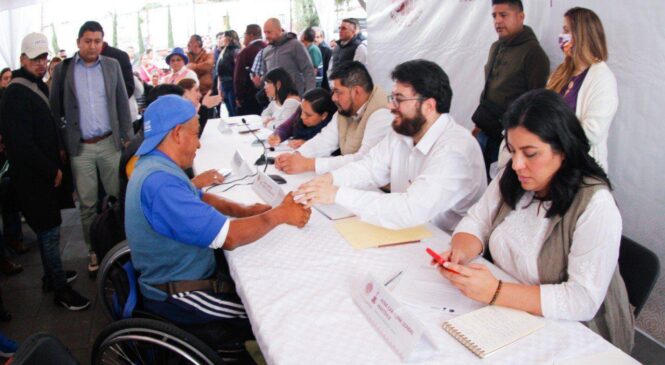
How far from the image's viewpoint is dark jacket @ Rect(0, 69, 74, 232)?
247 centimetres

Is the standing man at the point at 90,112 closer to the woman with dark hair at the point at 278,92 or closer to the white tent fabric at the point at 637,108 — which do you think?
the woman with dark hair at the point at 278,92

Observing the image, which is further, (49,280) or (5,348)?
(49,280)

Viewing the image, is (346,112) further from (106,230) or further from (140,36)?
(140,36)

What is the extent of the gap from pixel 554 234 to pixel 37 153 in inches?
102

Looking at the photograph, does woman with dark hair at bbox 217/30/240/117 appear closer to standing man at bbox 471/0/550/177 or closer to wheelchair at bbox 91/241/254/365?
standing man at bbox 471/0/550/177

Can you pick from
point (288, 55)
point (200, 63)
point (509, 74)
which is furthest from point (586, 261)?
point (200, 63)

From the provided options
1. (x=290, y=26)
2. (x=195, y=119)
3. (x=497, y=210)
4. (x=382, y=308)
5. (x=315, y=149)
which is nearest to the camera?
(x=382, y=308)

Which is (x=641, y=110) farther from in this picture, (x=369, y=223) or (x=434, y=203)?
(x=369, y=223)

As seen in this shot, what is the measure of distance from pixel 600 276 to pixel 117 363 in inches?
62.4

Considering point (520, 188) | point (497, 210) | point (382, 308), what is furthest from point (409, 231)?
point (382, 308)

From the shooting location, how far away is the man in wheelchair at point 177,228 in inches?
58.5

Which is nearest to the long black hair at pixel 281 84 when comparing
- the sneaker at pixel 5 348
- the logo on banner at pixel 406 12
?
the logo on banner at pixel 406 12

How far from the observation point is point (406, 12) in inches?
161

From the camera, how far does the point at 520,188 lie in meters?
1.44
